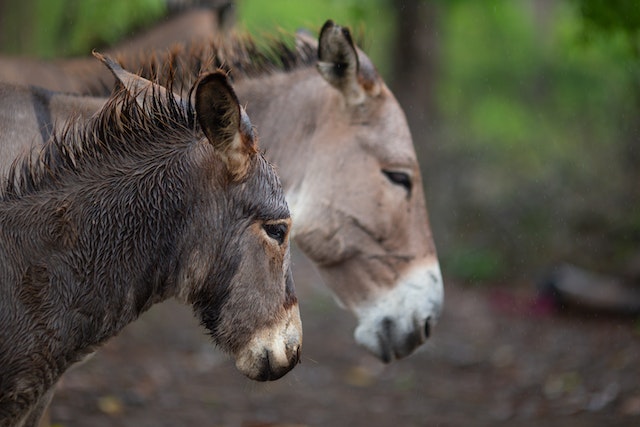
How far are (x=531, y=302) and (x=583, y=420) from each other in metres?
3.88

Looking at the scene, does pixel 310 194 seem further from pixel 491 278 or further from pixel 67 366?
pixel 491 278

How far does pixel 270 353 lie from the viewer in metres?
3.26

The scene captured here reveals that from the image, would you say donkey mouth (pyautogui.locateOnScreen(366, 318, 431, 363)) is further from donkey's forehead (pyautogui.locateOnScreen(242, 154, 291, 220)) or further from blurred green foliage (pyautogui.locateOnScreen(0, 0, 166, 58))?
blurred green foliage (pyautogui.locateOnScreen(0, 0, 166, 58))

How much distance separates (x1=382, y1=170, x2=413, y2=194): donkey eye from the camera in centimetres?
521

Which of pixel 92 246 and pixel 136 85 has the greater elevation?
pixel 136 85

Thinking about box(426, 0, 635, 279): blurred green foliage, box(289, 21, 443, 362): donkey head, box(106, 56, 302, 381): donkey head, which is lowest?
box(426, 0, 635, 279): blurred green foliage

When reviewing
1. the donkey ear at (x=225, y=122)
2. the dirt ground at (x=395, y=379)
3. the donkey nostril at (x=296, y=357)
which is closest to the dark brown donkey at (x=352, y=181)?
the dirt ground at (x=395, y=379)

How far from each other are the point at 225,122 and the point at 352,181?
216 centimetres

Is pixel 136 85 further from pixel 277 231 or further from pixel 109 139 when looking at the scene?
pixel 277 231

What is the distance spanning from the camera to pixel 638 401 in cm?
648

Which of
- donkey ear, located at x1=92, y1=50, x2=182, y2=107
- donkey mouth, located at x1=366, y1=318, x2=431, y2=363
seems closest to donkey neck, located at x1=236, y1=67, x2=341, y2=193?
donkey mouth, located at x1=366, y1=318, x2=431, y2=363

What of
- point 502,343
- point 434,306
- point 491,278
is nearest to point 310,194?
point 434,306

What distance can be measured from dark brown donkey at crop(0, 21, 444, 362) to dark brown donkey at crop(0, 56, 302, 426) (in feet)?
6.01

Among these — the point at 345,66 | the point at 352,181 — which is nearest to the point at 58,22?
the point at 345,66
